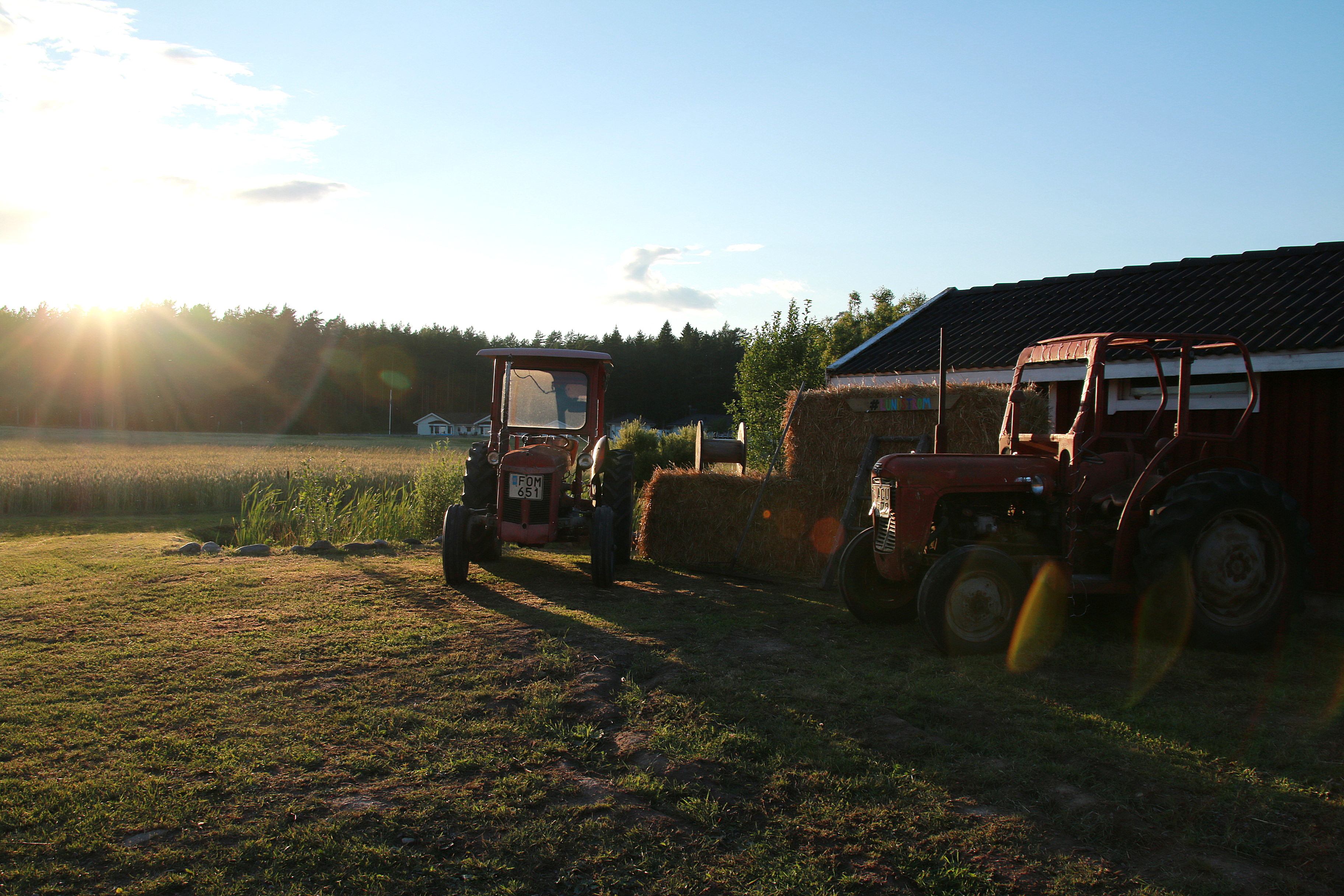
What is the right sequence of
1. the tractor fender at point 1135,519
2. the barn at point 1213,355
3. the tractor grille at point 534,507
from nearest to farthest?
the tractor fender at point 1135,519, the barn at point 1213,355, the tractor grille at point 534,507

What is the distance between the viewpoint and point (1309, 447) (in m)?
6.55

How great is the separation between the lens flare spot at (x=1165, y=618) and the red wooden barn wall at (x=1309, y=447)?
1.91 metres

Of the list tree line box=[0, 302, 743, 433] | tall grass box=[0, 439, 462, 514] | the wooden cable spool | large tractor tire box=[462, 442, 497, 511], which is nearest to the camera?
large tractor tire box=[462, 442, 497, 511]

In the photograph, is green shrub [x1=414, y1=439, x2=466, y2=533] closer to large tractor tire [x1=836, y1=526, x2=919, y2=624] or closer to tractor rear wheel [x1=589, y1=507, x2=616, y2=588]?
tractor rear wheel [x1=589, y1=507, x2=616, y2=588]

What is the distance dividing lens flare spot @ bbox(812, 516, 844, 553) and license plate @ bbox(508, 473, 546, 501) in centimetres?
288

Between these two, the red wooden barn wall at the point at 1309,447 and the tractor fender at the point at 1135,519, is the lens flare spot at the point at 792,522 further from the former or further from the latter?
the red wooden barn wall at the point at 1309,447

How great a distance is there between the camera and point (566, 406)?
8570 millimetres

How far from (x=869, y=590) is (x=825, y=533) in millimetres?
2395

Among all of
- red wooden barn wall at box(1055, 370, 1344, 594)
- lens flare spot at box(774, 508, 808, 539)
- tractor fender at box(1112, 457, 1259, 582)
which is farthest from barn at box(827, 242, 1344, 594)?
lens flare spot at box(774, 508, 808, 539)

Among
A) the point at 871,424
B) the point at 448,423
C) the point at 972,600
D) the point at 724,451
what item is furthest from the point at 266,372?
the point at 972,600

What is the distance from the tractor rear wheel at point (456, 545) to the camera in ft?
23.0

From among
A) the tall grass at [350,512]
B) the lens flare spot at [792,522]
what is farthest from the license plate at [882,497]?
the tall grass at [350,512]

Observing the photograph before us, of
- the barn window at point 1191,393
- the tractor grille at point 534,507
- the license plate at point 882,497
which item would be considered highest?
the barn window at point 1191,393

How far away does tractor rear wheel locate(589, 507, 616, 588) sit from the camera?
7062 mm
